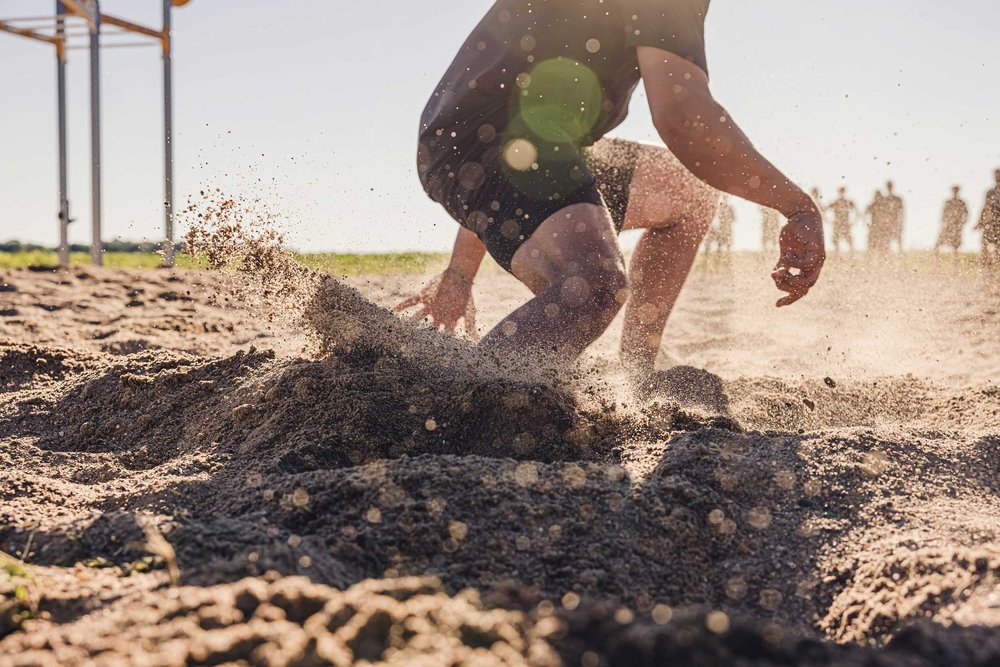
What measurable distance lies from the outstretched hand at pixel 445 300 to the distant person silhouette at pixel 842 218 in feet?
46.0

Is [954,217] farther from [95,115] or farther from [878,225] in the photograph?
[95,115]

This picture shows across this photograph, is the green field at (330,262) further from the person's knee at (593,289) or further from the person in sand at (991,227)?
the person in sand at (991,227)

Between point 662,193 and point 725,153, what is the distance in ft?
3.05

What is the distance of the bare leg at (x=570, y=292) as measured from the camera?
2.19 metres

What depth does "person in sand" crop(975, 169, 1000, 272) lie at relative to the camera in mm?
9727

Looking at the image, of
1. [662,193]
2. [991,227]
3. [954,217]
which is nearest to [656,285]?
[662,193]

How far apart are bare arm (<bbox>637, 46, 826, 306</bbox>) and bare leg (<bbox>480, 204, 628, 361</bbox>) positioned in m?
0.34

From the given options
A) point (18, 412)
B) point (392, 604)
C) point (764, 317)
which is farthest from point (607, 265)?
point (764, 317)

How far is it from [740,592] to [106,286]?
6.52 m

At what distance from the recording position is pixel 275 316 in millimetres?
2852

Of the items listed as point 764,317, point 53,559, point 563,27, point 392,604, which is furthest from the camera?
point 764,317

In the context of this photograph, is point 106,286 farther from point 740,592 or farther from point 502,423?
point 740,592

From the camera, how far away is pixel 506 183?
2.45m

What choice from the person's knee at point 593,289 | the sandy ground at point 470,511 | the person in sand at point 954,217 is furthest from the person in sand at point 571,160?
the person in sand at point 954,217
